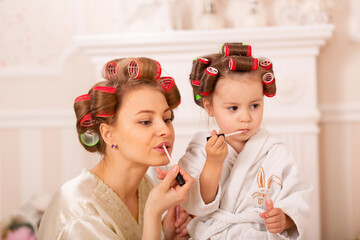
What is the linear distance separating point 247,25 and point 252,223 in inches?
55.0

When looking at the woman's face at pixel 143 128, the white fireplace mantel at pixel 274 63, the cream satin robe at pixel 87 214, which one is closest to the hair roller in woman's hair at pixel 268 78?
the woman's face at pixel 143 128

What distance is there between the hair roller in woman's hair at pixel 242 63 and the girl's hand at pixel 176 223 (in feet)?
1.84

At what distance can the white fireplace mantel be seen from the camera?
242 centimetres

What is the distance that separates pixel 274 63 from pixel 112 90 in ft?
4.46

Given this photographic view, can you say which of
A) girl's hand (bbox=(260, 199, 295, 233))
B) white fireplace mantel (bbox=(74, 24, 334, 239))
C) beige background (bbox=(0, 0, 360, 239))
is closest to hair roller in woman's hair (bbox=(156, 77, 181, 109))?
girl's hand (bbox=(260, 199, 295, 233))

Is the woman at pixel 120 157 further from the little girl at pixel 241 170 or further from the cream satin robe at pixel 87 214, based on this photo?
the little girl at pixel 241 170

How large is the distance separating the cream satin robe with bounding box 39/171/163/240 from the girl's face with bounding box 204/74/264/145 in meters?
0.44

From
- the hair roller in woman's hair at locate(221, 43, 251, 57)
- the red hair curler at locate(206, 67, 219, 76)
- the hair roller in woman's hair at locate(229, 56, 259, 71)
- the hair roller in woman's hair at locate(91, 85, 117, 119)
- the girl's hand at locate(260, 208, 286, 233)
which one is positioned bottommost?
the girl's hand at locate(260, 208, 286, 233)

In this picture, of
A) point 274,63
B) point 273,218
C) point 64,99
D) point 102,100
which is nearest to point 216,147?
point 273,218

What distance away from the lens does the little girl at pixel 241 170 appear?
139 centimetres

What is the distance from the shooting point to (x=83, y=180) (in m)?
1.41

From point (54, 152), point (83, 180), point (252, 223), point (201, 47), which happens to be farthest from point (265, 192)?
point (54, 152)

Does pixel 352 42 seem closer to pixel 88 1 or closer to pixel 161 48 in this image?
pixel 161 48

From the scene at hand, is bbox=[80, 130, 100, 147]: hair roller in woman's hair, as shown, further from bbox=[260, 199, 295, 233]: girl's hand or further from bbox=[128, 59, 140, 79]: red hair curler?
bbox=[260, 199, 295, 233]: girl's hand
